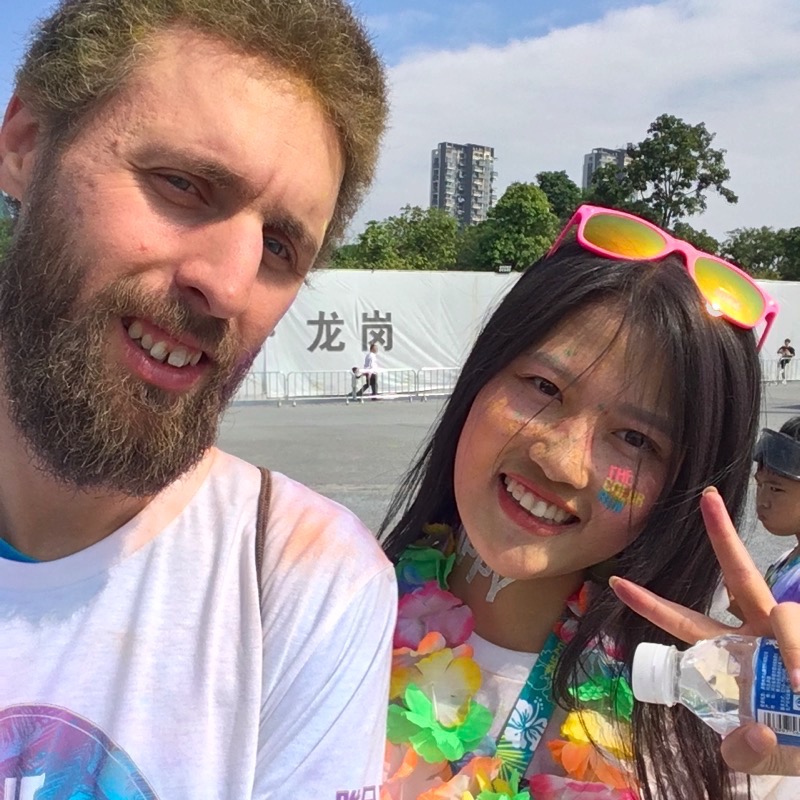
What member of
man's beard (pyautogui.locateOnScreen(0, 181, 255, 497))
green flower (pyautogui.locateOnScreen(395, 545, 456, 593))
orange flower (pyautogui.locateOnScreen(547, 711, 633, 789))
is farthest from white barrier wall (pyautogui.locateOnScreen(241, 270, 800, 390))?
man's beard (pyautogui.locateOnScreen(0, 181, 255, 497))

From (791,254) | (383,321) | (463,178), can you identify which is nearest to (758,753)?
(383,321)

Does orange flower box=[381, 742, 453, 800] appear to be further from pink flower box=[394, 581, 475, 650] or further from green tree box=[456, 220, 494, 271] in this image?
green tree box=[456, 220, 494, 271]

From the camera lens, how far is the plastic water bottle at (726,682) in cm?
107

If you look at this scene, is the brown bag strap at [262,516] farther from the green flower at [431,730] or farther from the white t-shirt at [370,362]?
the white t-shirt at [370,362]

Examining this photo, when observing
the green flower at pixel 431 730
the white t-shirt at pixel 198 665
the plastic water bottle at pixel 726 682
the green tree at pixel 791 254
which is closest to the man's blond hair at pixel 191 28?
A: the white t-shirt at pixel 198 665

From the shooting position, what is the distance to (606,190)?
92.3ft

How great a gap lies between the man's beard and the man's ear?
10cm

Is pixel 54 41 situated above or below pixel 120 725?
above

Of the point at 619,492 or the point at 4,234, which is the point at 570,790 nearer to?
the point at 619,492

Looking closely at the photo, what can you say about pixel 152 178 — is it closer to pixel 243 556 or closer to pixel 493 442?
pixel 243 556

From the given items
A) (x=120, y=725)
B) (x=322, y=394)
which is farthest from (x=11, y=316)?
(x=322, y=394)

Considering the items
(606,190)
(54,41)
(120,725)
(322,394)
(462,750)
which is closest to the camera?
(120,725)

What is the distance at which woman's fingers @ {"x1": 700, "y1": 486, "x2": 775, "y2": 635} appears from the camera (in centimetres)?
120

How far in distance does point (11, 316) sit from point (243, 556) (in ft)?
1.82
